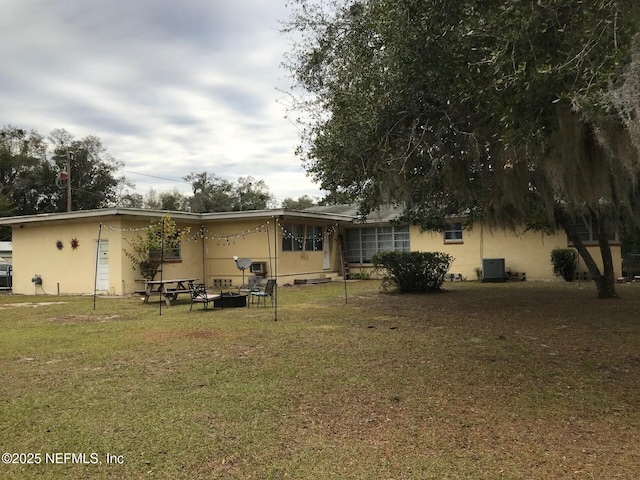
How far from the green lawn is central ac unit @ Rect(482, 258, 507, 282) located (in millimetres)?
8551

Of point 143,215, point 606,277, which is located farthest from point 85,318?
point 606,277

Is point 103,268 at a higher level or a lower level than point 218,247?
lower

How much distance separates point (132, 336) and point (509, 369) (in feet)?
17.7

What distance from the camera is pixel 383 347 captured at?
6594 mm

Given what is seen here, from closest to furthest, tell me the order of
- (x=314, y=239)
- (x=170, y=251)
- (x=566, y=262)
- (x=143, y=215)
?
1. (x=143, y=215)
2. (x=170, y=251)
3. (x=566, y=262)
4. (x=314, y=239)

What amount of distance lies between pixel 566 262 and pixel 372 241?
7.30 metres

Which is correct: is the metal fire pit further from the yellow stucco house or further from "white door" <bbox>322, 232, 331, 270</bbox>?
"white door" <bbox>322, 232, 331, 270</bbox>

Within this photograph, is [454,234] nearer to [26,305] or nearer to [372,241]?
[372,241]

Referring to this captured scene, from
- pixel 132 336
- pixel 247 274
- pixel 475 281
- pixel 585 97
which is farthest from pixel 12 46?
pixel 475 281

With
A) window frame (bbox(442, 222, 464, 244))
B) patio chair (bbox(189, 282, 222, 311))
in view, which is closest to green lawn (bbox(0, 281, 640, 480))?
patio chair (bbox(189, 282, 222, 311))

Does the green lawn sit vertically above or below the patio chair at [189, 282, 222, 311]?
below

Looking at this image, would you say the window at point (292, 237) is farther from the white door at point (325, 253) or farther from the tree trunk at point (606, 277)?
the tree trunk at point (606, 277)

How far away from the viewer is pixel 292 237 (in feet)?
59.6

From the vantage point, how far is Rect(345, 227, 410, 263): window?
66.1 feet
